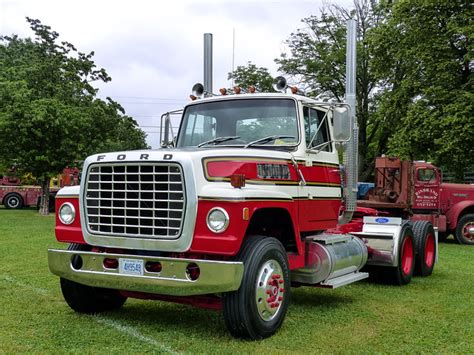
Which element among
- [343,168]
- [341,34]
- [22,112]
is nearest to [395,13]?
[341,34]

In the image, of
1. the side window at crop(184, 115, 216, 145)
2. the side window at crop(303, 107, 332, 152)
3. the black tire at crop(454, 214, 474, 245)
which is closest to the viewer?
the side window at crop(303, 107, 332, 152)

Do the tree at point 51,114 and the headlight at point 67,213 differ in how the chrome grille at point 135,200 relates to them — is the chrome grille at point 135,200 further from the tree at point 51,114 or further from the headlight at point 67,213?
the tree at point 51,114

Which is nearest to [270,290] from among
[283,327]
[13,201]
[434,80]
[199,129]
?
[283,327]

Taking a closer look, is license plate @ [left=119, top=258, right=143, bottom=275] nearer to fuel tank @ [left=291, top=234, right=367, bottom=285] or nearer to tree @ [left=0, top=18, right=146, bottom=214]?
fuel tank @ [left=291, top=234, right=367, bottom=285]

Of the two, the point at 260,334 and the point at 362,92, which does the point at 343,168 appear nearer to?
the point at 260,334

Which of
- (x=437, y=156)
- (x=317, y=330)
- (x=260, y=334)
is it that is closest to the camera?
(x=260, y=334)

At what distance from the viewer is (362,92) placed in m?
29.1

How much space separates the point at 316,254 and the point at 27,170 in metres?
18.7

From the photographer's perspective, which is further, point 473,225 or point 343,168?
point 473,225

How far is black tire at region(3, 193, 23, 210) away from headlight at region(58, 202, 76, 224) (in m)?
22.9

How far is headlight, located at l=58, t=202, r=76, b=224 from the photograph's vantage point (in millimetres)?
5742

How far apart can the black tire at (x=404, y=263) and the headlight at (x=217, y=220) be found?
14.4 feet

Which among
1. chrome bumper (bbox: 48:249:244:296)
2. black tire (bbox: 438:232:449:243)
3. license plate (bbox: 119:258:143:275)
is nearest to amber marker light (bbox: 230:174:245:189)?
chrome bumper (bbox: 48:249:244:296)

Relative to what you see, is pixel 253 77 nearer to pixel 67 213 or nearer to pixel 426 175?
pixel 426 175
